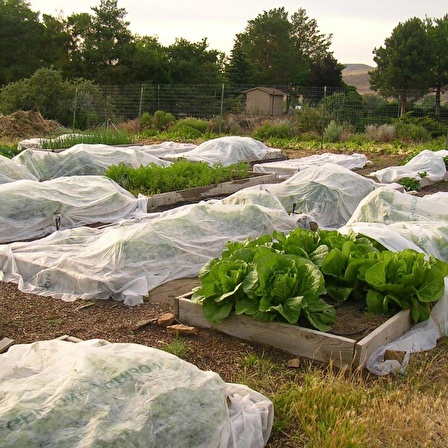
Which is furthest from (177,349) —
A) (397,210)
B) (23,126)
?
(23,126)

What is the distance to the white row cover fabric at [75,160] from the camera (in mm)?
10336

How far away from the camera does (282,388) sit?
10.7ft

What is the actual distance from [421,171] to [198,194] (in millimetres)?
5218

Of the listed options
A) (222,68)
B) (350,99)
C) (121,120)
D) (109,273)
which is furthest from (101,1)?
(109,273)

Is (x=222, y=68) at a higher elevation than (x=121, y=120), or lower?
higher

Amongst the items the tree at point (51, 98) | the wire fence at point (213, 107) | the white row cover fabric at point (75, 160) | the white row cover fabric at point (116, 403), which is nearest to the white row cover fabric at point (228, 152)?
the white row cover fabric at point (75, 160)

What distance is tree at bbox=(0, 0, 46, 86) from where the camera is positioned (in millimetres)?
37438

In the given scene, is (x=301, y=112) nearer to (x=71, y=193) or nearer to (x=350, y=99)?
(x=350, y=99)

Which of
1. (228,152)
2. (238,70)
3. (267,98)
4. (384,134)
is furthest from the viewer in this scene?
(238,70)

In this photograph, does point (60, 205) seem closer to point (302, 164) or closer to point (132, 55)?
point (302, 164)

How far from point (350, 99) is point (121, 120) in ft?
30.9

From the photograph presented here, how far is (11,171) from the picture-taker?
9.16 meters

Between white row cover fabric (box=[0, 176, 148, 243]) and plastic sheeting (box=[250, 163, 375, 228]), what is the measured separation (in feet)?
6.57

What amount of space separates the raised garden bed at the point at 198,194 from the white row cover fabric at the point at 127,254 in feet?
6.99
